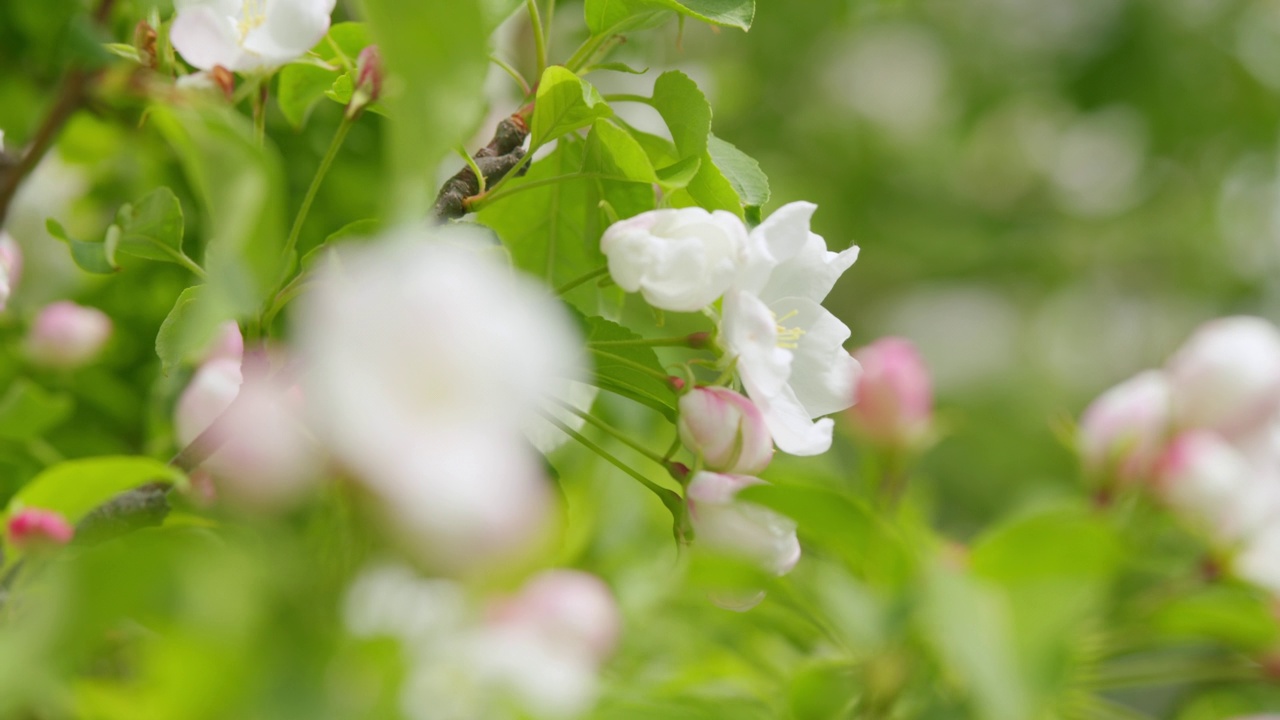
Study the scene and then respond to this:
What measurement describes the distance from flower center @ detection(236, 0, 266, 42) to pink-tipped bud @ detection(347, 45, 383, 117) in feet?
0.19

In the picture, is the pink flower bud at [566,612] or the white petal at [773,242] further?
the pink flower bud at [566,612]

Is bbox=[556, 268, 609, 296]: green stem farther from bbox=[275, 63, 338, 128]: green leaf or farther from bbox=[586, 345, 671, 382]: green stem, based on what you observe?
bbox=[275, 63, 338, 128]: green leaf

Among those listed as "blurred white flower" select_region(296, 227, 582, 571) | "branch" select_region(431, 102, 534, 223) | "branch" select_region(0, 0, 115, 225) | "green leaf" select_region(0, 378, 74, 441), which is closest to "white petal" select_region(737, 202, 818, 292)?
"branch" select_region(431, 102, 534, 223)

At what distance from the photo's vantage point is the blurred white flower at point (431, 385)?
0.77ft

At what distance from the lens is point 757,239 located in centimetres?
45

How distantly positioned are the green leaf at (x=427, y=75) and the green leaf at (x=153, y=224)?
19 cm

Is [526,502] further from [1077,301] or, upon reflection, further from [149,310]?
[1077,301]

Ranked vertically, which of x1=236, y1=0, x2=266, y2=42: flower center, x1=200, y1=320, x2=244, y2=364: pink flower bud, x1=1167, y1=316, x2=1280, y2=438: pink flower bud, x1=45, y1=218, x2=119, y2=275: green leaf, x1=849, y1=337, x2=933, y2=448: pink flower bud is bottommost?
x1=45, y1=218, x2=119, y2=275: green leaf

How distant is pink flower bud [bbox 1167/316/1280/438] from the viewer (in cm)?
71

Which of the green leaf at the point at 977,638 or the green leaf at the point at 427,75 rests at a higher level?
the green leaf at the point at 977,638

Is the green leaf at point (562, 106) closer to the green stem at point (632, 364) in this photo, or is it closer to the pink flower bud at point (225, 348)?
the green stem at point (632, 364)

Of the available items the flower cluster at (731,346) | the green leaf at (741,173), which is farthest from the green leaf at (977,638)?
the green leaf at (741,173)

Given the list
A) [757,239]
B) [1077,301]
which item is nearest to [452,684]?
[757,239]

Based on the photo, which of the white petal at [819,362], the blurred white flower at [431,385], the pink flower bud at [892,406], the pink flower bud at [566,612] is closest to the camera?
the blurred white flower at [431,385]
